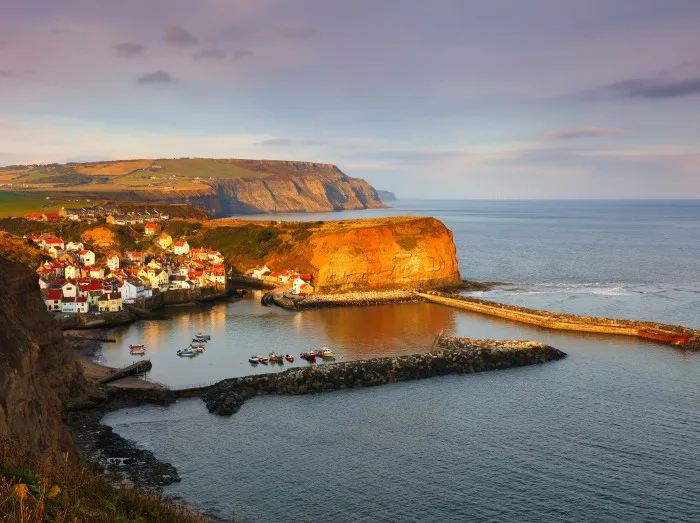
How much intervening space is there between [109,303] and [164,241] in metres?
42.2

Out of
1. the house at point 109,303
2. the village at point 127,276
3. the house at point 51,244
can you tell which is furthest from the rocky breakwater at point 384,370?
the house at point 51,244

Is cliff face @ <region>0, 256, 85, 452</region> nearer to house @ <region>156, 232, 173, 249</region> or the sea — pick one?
the sea

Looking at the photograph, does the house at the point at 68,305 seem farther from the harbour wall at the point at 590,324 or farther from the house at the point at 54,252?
the harbour wall at the point at 590,324

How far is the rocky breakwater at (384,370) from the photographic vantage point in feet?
115

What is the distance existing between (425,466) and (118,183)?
189 metres

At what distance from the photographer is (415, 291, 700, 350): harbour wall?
4762 centimetres

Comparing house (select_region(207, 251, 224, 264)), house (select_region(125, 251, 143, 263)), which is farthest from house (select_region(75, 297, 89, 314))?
house (select_region(207, 251, 224, 264))

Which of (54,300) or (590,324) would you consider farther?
(54,300)

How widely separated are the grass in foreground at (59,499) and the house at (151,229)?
310ft

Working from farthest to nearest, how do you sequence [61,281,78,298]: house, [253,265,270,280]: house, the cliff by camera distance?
[253,265,270,280]: house → the cliff → [61,281,78,298]: house

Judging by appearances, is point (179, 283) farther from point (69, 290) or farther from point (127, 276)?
point (69, 290)

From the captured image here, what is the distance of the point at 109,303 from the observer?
56.1 m

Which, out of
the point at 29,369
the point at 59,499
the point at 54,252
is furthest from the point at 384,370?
the point at 54,252

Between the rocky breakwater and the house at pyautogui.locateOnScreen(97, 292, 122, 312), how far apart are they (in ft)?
79.4
